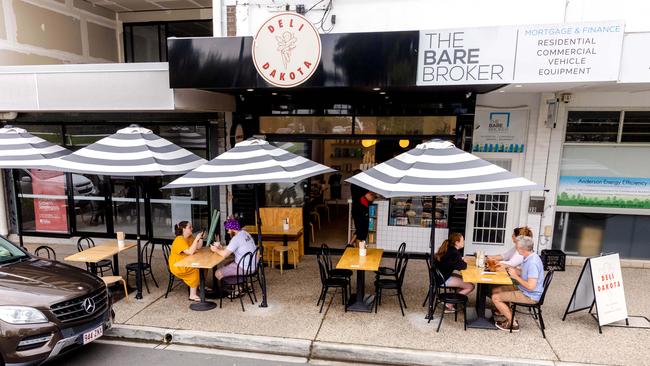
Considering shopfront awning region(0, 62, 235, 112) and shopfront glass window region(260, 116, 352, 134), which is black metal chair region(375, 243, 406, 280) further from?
shopfront awning region(0, 62, 235, 112)

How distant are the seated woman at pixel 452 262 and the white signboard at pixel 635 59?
11.6ft

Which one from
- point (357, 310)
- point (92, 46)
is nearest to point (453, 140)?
point (357, 310)

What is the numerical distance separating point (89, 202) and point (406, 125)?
8.20 metres

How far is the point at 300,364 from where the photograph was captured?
16.7 feet

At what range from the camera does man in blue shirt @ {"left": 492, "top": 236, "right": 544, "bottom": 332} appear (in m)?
5.45

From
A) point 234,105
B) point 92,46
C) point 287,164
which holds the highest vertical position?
point 92,46

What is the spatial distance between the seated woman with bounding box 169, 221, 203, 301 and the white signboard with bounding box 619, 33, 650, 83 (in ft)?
23.4

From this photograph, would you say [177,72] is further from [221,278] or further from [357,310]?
[357,310]

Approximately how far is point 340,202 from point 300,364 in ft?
27.2

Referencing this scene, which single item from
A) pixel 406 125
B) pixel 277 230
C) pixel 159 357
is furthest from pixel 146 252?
pixel 406 125

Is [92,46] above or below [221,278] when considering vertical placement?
above

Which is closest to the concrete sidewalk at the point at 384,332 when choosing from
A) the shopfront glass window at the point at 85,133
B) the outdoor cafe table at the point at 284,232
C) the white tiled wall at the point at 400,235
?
the outdoor cafe table at the point at 284,232

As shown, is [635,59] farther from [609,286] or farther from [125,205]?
[125,205]

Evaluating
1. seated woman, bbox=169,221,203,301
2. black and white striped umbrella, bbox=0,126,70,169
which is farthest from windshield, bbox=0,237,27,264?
seated woman, bbox=169,221,203,301
